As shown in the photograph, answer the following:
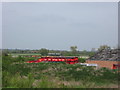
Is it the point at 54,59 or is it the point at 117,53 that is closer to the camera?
the point at 117,53

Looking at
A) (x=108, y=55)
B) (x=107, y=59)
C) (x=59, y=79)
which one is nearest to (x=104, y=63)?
(x=107, y=59)

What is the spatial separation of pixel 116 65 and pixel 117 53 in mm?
2813

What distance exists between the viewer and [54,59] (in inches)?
1638

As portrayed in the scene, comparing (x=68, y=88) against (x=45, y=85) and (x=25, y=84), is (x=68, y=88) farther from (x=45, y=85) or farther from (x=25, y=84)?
(x=25, y=84)

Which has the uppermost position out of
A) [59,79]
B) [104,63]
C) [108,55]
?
[108,55]

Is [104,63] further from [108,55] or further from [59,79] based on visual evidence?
[59,79]

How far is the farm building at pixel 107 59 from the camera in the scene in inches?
1104

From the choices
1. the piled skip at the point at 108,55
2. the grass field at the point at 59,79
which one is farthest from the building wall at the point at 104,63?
the grass field at the point at 59,79

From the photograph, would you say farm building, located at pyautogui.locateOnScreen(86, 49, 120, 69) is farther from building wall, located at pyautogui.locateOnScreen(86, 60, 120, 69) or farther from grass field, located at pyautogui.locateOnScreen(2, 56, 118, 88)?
grass field, located at pyautogui.locateOnScreen(2, 56, 118, 88)

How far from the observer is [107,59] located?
96.3ft

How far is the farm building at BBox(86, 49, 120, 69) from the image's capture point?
92.0 ft

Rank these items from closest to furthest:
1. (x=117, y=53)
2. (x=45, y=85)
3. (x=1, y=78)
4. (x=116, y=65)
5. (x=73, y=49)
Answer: (x=45, y=85), (x=1, y=78), (x=116, y=65), (x=117, y=53), (x=73, y=49)

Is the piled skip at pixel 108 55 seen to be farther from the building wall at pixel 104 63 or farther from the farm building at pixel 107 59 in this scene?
the building wall at pixel 104 63

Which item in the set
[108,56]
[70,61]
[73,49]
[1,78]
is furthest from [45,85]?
[73,49]
